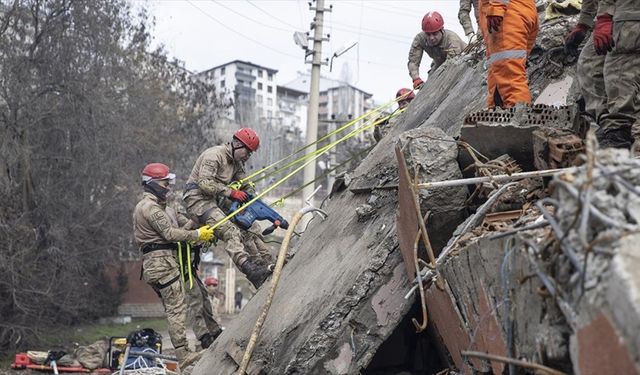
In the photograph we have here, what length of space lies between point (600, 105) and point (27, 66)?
48.7ft

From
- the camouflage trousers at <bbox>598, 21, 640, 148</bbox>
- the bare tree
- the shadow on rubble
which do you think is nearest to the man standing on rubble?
the camouflage trousers at <bbox>598, 21, 640, 148</bbox>

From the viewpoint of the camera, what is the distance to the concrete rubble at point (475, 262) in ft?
6.72

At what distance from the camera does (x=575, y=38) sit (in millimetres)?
6105

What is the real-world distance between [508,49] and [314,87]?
15.5m

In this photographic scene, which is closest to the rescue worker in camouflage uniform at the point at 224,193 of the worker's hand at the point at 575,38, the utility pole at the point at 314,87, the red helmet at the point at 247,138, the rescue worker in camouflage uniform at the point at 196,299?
the red helmet at the point at 247,138

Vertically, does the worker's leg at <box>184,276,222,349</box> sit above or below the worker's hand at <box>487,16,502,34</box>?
below

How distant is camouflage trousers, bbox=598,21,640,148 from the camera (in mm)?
4543

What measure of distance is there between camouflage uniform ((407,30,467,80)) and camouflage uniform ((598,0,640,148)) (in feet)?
12.5

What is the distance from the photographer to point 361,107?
8081 centimetres

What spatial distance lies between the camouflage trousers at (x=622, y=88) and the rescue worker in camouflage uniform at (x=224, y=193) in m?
3.74

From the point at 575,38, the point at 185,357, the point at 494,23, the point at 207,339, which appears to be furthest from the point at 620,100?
the point at 207,339

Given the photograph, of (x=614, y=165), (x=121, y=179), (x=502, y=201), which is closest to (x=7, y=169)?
(x=121, y=179)

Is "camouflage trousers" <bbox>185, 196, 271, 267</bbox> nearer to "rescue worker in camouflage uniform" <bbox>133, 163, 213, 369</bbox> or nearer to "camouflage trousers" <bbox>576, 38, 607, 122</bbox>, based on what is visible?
"rescue worker in camouflage uniform" <bbox>133, 163, 213, 369</bbox>

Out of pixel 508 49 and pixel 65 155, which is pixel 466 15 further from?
pixel 65 155
